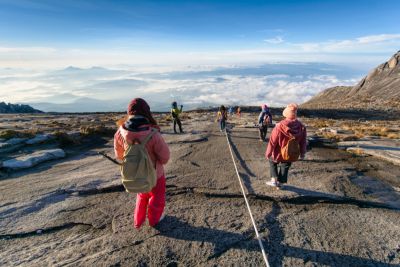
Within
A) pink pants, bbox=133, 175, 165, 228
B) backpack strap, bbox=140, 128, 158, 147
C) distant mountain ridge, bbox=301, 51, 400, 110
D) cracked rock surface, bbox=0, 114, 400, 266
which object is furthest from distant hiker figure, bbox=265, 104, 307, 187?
distant mountain ridge, bbox=301, 51, 400, 110

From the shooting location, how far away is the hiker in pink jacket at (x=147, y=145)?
4.33 m

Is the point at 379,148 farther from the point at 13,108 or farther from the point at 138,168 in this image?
the point at 13,108

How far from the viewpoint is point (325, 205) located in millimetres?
5781

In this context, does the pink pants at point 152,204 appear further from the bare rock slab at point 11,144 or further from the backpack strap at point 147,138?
the bare rock slab at point 11,144

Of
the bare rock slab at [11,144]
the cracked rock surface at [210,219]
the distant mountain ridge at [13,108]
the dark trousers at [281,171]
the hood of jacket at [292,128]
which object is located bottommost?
the cracked rock surface at [210,219]

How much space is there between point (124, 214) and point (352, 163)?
7.20 m

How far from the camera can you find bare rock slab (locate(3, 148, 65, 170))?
934cm

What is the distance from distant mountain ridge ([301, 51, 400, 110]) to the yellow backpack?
262 ft

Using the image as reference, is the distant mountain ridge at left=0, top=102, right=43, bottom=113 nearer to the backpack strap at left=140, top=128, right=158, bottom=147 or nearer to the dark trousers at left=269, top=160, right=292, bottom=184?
the dark trousers at left=269, top=160, right=292, bottom=184

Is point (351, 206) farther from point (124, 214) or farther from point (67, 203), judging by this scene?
point (67, 203)

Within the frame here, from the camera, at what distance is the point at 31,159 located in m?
9.95

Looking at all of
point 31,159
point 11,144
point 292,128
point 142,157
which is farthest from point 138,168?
point 11,144

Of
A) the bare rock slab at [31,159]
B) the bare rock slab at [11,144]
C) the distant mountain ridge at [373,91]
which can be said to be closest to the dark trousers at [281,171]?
the bare rock slab at [31,159]

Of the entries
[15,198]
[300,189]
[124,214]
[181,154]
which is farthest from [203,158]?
[15,198]
